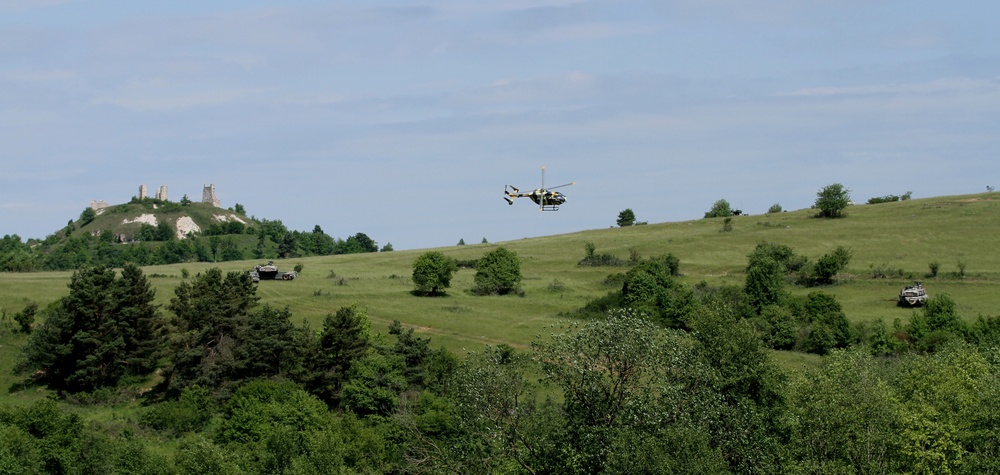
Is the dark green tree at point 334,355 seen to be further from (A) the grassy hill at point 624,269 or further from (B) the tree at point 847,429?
(B) the tree at point 847,429

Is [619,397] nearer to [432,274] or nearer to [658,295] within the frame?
[658,295]

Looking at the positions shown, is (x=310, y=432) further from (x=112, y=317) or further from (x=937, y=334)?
(x=937, y=334)

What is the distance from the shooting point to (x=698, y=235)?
552ft

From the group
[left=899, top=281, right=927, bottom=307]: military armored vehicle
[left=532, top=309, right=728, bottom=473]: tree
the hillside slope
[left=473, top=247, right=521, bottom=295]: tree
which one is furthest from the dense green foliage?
[left=473, top=247, right=521, bottom=295]: tree

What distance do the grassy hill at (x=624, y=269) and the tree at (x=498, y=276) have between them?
2.02 m

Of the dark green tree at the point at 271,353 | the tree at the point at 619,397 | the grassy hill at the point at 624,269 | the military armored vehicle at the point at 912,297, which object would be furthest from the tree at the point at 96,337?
the military armored vehicle at the point at 912,297

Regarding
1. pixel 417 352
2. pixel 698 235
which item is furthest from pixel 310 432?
pixel 698 235

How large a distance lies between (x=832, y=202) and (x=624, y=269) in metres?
56.7

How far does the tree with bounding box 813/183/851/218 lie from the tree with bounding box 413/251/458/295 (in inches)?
3204

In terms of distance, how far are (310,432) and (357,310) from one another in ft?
96.4

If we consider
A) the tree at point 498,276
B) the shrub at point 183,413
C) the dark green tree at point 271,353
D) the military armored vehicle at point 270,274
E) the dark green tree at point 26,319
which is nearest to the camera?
the shrub at point 183,413

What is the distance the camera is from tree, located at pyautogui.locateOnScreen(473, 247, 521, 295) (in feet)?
416

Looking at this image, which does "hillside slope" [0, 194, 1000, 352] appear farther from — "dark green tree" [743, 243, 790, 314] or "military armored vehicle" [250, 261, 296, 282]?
"dark green tree" [743, 243, 790, 314]

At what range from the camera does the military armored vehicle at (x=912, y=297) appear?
384 feet
